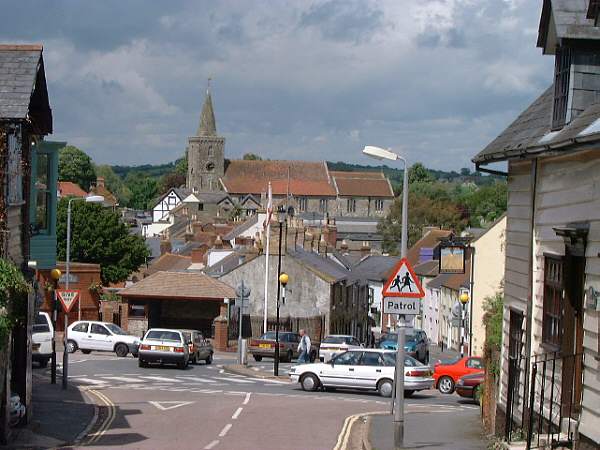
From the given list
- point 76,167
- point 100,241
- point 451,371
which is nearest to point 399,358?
point 451,371

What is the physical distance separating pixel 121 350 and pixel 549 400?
34126mm

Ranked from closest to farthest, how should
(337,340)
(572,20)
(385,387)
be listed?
(572,20) < (385,387) < (337,340)

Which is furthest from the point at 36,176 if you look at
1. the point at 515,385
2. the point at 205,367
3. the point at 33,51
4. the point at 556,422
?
the point at 205,367

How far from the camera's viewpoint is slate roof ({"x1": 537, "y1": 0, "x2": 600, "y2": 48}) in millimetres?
15008

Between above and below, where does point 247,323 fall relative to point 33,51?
below

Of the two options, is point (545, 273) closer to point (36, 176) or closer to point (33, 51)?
point (33, 51)

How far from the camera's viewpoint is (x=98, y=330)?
157 feet

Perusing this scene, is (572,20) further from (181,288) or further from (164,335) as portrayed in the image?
(181,288)

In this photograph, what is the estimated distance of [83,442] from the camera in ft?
63.9

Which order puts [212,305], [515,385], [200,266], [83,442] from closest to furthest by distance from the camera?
→ [515,385] → [83,442] → [212,305] → [200,266]

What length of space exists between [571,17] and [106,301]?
50.6 metres

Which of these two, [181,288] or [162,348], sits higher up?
[181,288]

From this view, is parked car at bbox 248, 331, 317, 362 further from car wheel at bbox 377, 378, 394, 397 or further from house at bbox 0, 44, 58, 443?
house at bbox 0, 44, 58, 443

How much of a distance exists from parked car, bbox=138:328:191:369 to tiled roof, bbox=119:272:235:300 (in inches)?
706
